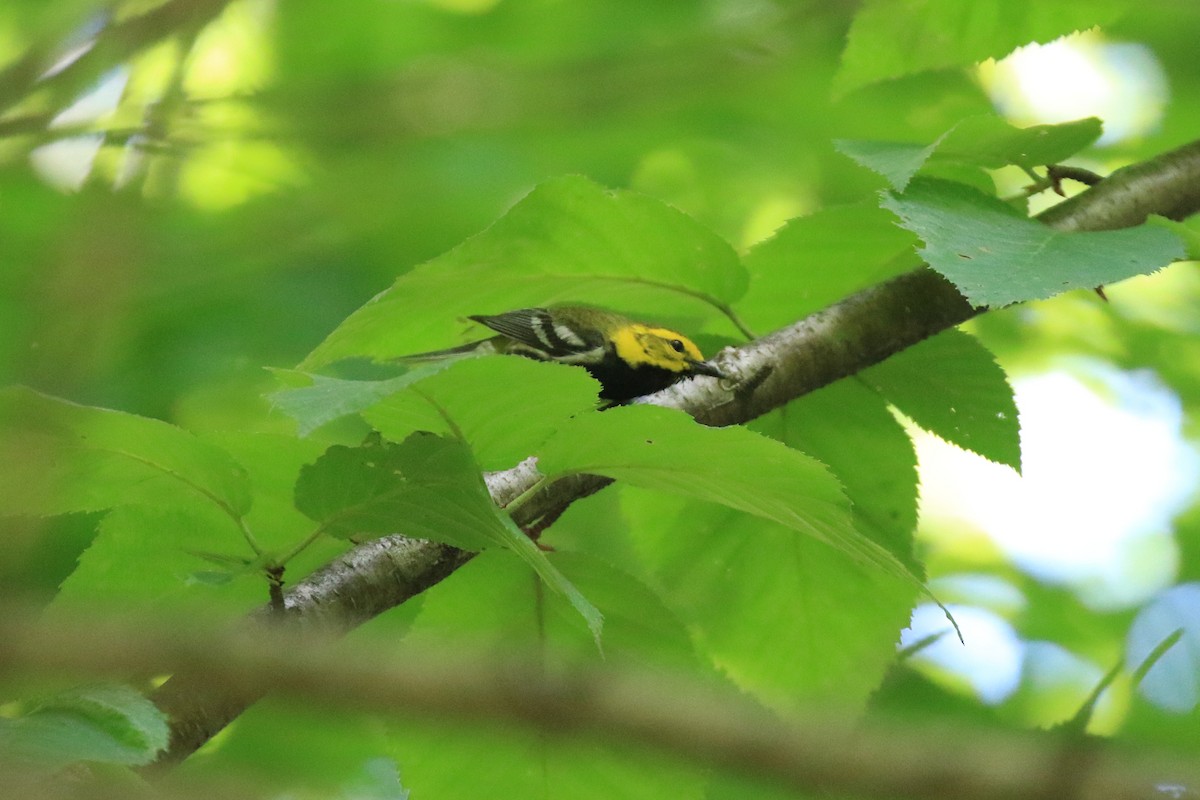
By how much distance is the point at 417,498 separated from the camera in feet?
4.28

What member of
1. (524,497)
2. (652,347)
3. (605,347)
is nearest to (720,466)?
(524,497)

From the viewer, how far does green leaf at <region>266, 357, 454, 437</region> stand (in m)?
1.14

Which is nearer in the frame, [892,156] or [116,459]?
[116,459]

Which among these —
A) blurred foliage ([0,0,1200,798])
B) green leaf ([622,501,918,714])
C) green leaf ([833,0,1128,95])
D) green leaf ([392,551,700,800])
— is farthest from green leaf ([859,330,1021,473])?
green leaf ([392,551,700,800])

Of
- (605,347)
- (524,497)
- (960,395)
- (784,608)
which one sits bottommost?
(605,347)

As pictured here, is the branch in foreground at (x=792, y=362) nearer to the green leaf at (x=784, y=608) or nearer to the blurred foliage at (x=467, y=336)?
the blurred foliage at (x=467, y=336)

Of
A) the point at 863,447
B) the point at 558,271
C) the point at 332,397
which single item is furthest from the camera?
the point at 863,447

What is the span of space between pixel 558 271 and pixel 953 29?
85 cm

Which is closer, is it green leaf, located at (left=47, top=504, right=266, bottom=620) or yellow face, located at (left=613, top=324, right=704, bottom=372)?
green leaf, located at (left=47, top=504, right=266, bottom=620)

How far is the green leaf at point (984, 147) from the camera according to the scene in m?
1.75

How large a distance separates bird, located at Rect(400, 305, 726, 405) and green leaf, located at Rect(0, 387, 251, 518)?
7.95ft

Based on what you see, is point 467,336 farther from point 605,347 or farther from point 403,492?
point 605,347

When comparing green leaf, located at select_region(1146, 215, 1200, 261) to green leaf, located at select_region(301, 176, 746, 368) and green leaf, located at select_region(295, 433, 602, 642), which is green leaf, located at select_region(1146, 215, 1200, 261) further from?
green leaf, located at select_region(295, 433, 602, 642)

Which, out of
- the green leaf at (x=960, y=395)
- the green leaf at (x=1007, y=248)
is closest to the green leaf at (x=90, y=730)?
the green leaf at (x=1007, y=248)
